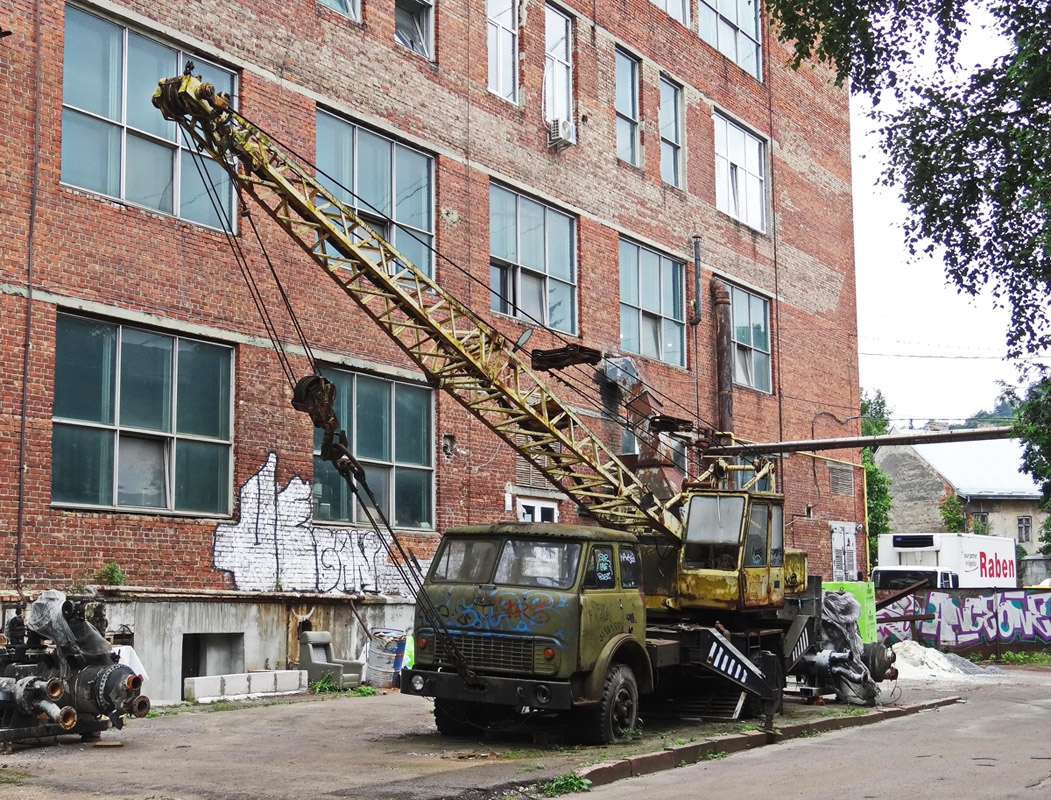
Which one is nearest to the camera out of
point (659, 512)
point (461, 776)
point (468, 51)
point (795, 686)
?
point (461, 776)

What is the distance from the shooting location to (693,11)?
2914 cm

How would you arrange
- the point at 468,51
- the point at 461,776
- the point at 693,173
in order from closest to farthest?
the point at 461,776 < the point at 468,51 < the point at 693,173

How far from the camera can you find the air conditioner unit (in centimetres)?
2375

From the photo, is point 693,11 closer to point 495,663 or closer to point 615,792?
point 495,663

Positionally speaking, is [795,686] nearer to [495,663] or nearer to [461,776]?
[495,663]

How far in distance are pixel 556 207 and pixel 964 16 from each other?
805cm

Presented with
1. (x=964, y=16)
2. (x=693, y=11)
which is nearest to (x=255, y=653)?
(x=964, y=16)

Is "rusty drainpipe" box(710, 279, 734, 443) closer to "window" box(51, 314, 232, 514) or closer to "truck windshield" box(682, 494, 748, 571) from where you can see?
"truck windshield" box(682, 494, 748, 571)

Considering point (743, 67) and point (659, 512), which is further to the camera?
point (743, 67)

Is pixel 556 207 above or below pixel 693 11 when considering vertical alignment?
below

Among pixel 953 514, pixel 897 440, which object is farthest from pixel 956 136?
pixel 953 514

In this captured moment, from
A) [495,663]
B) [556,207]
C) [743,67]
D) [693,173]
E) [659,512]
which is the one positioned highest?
[743,67]

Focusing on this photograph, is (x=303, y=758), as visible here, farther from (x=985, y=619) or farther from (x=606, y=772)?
(x=985, y=619)

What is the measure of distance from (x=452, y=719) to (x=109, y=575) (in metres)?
5.30
